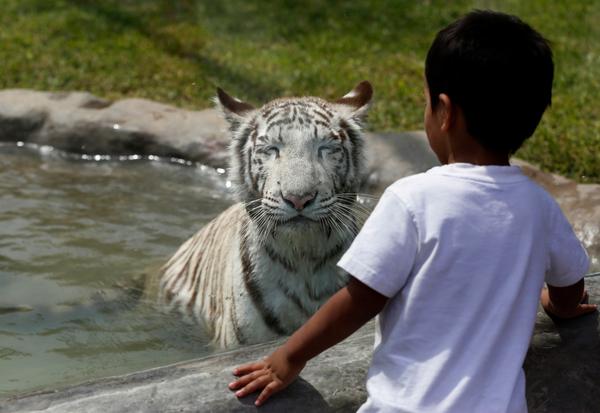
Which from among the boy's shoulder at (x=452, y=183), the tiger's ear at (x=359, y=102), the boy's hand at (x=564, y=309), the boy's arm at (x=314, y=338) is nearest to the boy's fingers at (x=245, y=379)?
the boy's arm at (x=314, y=338)

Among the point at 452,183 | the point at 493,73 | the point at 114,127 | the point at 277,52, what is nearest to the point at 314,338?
the point at 452,183

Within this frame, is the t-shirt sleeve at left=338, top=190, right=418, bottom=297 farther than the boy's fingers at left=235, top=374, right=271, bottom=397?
No

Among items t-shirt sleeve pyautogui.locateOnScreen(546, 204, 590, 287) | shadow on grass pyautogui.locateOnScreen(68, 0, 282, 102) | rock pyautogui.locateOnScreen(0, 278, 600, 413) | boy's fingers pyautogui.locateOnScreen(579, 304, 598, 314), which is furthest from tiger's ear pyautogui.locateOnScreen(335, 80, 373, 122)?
shadow on grass pyautogui.locateOnScreen(68, 0, 282, 102)

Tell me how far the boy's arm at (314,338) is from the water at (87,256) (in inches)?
40.0

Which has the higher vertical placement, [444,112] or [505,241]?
[444,112]

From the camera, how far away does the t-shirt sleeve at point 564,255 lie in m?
2.40

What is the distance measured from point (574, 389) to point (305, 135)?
144cm

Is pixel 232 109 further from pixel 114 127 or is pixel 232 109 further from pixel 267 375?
pixel 114 127

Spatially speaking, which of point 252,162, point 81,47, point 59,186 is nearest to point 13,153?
point 59,186

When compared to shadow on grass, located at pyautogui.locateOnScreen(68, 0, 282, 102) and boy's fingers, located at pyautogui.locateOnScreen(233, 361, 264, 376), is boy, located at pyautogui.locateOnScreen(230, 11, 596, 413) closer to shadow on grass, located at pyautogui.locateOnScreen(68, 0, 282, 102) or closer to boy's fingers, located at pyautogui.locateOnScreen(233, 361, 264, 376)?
boy's fingers, located at pyautogui.locateOnScreen(233, 361, 264, 376)

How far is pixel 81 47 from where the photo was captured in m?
9.20

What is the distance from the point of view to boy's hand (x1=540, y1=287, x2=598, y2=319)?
2.81 meters

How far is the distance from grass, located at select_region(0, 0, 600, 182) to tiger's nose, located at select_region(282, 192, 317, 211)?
2.98 metres

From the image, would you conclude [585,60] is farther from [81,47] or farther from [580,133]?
[81,47]
